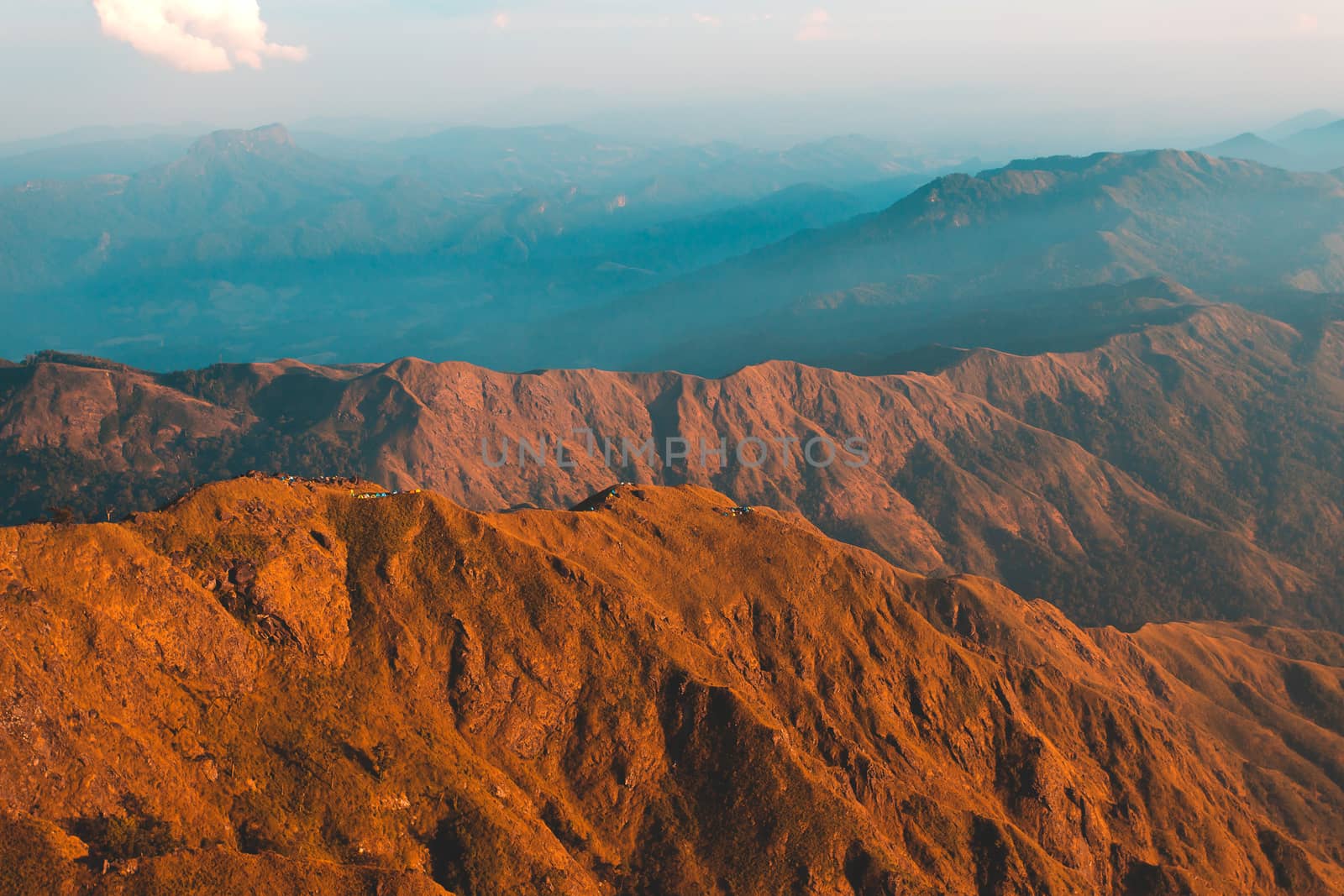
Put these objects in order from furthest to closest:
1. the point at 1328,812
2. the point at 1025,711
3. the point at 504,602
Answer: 1. the point at 1328,812
2. the point at 1025,711
3. the point at 504,602

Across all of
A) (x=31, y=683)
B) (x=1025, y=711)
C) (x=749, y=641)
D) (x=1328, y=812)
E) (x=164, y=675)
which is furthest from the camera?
(x=1328, y=812)

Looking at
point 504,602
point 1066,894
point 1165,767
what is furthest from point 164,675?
point 1165,767

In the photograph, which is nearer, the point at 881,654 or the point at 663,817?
the point at 663,817

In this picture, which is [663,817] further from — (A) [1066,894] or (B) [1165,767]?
(B) [1165,767]

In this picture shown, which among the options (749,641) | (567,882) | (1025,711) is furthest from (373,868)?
(1025,711)

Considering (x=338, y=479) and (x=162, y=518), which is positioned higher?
(x=162, y=518)

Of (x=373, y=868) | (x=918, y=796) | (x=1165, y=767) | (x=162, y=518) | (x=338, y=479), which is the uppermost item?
(x=162, y=518)

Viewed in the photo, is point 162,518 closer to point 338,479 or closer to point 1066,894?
point 338,479
